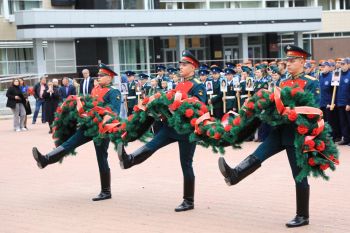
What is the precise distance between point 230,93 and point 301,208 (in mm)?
10198

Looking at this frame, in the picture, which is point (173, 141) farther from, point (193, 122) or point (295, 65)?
point (295, 65)

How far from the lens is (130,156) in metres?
8.32

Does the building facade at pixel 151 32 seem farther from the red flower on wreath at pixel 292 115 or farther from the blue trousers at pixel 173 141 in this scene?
the red flower on wreath at pixel 292 115

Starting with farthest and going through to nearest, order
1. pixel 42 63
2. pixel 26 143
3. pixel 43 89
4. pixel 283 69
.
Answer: pixel 42 63
pixel 43 89
pixel 26 143
pixel 283 69

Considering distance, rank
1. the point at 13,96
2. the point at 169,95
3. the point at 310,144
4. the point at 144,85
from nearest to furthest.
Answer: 1. the point at 310,144
2. the point at 169,95
3. the point at 144,85
4. the point at 13,96

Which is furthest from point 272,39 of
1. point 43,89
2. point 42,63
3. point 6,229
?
point 6,229

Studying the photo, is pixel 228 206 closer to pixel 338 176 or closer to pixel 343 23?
pixel 338 176

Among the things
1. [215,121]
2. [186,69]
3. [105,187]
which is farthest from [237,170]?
[105,187]

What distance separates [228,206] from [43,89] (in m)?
17.2

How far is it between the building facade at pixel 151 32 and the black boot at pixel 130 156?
33684 mm

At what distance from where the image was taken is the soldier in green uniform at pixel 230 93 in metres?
17.4

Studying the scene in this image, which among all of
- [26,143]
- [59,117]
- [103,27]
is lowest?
[26,143]

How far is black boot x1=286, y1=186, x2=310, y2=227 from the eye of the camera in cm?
736

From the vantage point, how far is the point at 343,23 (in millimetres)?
57344
